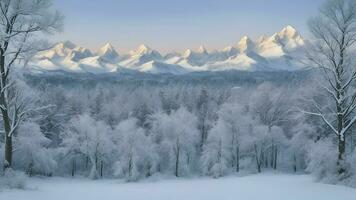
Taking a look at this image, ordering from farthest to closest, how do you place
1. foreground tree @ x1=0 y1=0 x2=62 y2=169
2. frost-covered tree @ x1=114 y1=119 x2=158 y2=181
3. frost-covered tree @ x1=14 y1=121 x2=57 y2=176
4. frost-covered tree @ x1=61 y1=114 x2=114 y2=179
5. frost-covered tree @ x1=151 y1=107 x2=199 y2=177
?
frost-covered tree @ x1=61 y1=114 x2=114 y2=179 → frost-covered tree @ x1=151 y1=107 x2=199 y2=177 → frost-covered tree @ x1=114 y1=119 x2=158 y2=181 → frost-covered tree @ x1=14 y1=121 x2=57 y2=176 → foreground tree @ x1=0 y1=0 x2=62 y2=169

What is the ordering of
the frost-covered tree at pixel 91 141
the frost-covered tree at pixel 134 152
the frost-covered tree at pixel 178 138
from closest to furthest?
the frost-covered tree at pixel 134 152 < the frost-covered tree at pixel 178 138 < the frost-covered tree at pixel 91 141

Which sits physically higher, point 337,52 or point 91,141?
point 337,52

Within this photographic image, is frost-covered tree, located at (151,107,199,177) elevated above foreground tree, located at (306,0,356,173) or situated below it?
below

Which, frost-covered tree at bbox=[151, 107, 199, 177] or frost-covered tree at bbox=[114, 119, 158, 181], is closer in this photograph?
frost-covered tree at bbox=[114, 119, 158, 181]

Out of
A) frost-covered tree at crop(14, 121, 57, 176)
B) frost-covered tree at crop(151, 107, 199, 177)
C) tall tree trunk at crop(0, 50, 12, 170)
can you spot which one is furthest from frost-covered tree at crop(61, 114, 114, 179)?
tall tree trunk at crop(0, 50, 12, 170)

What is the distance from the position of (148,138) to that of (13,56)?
4105cm

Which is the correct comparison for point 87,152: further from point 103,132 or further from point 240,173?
point 240,173

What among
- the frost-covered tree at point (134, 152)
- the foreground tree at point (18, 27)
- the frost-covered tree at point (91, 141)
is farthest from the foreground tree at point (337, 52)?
the frost-covered tree at point (91, 141)

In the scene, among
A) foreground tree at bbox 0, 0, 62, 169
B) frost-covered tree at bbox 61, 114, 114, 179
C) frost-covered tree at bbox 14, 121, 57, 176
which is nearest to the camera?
foreground tree at bbox 0, 0, 62, 169

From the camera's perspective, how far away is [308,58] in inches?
958

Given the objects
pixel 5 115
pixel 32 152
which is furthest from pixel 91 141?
pixel 5 115

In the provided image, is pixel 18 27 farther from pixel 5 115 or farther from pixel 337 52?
pixel 337 52

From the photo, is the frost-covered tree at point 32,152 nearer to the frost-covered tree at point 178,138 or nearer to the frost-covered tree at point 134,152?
the frost-covered tree at point 134,152

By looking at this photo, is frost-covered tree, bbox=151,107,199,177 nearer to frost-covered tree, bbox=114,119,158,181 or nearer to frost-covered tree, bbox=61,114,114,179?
frost-covered tree, bbox=114,119,158,181
